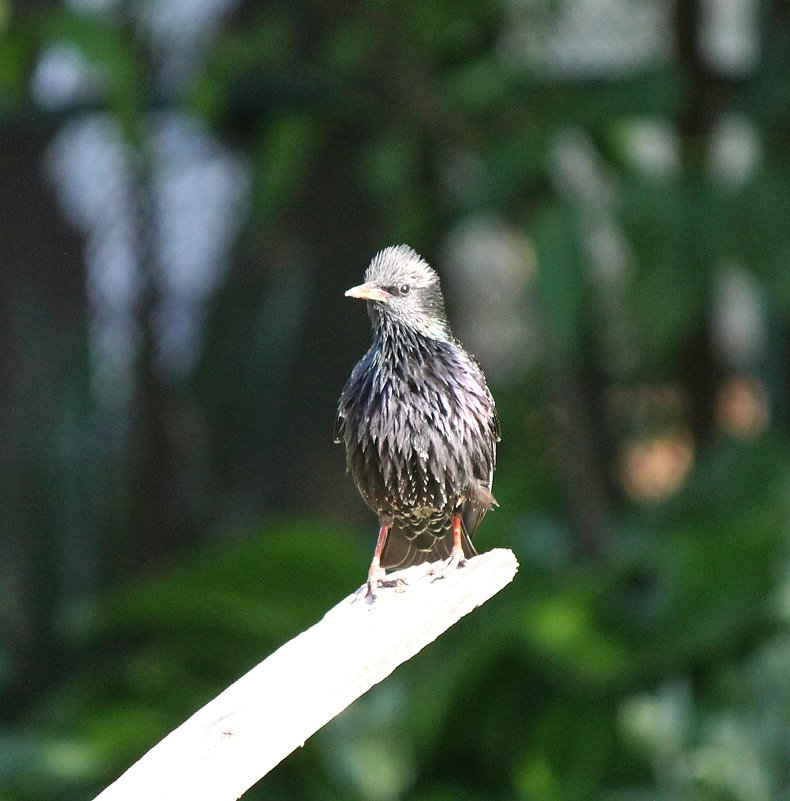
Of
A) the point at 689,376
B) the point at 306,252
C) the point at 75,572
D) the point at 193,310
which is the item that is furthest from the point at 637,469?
the point at 75,572

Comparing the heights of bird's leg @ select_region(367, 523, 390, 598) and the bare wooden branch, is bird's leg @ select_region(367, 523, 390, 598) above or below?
above

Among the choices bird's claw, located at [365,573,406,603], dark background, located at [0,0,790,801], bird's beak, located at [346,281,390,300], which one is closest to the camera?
bird's beak, located at [346,281,390,300]

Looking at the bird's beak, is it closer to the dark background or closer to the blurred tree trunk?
the dark background

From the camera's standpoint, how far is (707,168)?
571cm

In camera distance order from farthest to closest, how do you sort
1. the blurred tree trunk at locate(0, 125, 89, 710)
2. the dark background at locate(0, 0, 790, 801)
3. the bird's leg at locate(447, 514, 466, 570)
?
1. the blurred tree trunk at locate(0, 125, 89, 710)
2. the dark background at locate(0, 0, 790, 801)
3. the bird's leg at locate(447, 514, 466, 570)

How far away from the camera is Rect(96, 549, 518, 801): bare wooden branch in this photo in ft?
6.45

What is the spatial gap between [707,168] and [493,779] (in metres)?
2.74

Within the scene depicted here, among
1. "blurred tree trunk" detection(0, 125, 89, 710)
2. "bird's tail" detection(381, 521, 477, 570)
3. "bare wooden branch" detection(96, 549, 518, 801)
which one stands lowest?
"bare wooden branch" detection(96, 549, 518, 801)

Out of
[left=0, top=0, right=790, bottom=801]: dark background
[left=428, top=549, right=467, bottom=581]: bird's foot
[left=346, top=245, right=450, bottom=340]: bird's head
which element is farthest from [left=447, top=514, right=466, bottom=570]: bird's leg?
[left=0, top=0, right=790, bottom=801]: dark background

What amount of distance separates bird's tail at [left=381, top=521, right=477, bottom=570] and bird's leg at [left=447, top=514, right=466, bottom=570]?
0.37ft

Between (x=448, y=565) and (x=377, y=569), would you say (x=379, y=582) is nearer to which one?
(x=377, y=569)

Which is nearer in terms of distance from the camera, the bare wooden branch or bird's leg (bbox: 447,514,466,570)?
the bare wooden branch

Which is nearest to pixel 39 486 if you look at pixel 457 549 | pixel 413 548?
pixel 413 548

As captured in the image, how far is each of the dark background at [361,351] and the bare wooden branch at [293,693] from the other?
89.7 inches
